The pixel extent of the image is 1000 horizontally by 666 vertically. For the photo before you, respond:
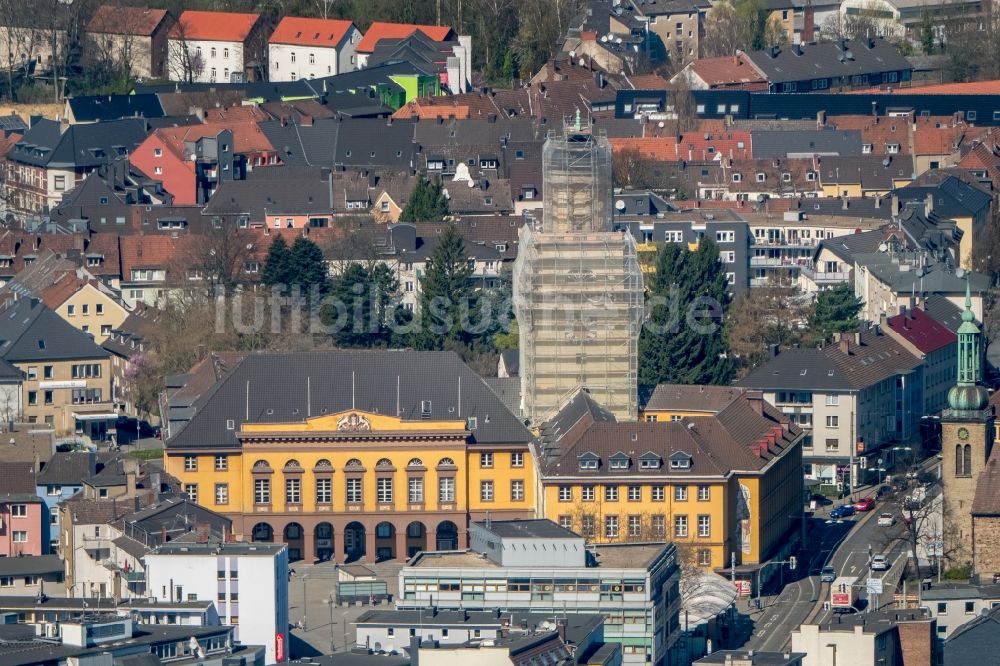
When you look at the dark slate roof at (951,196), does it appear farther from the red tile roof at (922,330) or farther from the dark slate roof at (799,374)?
the dark slate roof at (799,374)

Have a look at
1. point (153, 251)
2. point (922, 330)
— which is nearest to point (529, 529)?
point (922, 330)

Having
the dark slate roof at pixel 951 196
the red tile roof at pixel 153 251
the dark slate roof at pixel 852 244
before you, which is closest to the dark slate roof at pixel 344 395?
the red tile roof at pixel 153 251

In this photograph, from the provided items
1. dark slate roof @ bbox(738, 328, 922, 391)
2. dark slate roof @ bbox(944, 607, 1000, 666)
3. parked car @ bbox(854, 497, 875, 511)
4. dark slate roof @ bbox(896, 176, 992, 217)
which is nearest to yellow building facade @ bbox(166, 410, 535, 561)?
parked car @ bbox(854, 497, 875, 511)

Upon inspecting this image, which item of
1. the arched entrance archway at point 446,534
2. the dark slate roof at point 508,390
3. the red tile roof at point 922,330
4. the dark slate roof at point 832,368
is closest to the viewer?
the arched entrance archway at point 446,534

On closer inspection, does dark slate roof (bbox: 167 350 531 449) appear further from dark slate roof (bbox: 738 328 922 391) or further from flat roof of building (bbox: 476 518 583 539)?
dark slate roof (bbox: 738 328 922 391)

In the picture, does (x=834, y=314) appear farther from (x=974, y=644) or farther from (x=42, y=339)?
(x=974, y=644)

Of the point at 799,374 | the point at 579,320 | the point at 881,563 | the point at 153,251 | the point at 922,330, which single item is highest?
the point at 153,251

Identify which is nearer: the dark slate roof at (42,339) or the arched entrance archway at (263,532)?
the arched entrance archway at (263,532)
